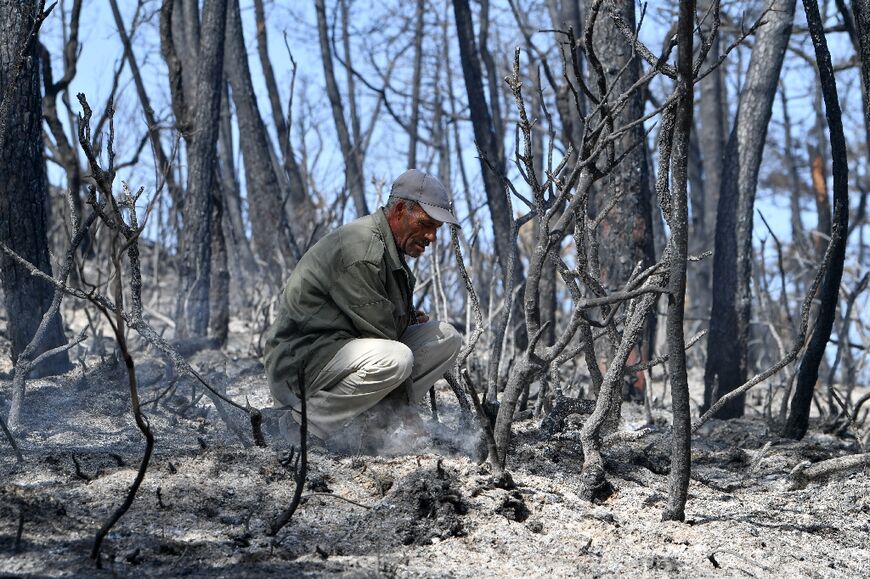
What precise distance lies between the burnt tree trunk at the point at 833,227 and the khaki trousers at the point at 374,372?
6.51 ft

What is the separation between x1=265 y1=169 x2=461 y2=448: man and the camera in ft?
15.1

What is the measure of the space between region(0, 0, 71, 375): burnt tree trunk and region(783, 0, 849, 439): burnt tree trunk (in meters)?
4.45

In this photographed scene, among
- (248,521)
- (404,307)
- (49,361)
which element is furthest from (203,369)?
(248,521)

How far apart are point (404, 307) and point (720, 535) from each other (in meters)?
1.77

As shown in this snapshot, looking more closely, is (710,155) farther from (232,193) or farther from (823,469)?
(823,469)

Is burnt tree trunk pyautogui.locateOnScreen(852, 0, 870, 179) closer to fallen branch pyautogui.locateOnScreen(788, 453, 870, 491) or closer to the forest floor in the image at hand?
fallen branch pyautogui.locateOnScreen(788, 453, 870, 491)

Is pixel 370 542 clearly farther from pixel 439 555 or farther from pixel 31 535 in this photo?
pixel 31 535

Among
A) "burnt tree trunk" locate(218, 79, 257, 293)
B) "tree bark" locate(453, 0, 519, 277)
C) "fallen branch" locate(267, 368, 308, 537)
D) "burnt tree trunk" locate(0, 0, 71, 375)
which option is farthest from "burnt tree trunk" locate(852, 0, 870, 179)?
"burnt tree trunk" locate(218, 79, 257, 293)

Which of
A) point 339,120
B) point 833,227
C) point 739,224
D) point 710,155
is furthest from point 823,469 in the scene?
point 710,155

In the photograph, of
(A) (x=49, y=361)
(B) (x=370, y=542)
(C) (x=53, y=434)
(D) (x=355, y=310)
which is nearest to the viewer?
(B) (x=370, y=542)

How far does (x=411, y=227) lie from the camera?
468 cm

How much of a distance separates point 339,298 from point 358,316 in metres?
0.12

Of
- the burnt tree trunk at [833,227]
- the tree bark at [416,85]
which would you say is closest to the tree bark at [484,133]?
the burnt tree trunk at [833,227]

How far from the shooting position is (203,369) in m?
8.04
